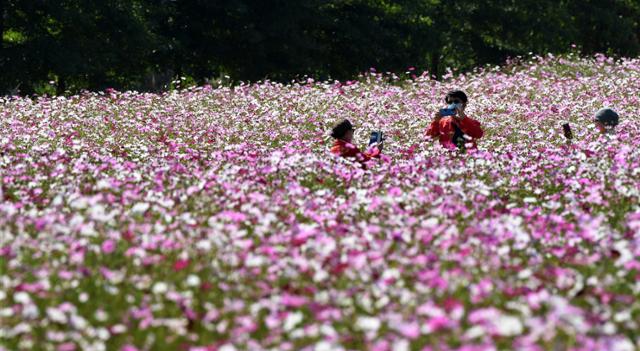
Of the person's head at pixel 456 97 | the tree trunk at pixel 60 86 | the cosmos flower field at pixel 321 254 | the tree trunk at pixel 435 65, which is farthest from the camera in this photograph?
the tree trunk at pixel 435 65

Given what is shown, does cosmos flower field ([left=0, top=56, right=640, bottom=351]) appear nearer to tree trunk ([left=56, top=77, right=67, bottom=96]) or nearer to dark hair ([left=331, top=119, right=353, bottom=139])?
dark hair ([left=331, top=119, right=353, bottom=139])

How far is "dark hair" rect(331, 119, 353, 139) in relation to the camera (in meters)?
11.1

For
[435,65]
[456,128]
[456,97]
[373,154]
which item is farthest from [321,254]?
[435,65]

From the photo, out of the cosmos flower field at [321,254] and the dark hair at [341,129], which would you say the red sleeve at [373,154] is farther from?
the dark hair at [341,129]

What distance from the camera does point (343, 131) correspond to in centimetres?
1114

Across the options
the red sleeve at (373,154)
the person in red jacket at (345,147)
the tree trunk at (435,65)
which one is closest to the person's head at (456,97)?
the person in red jacket at (345,147)

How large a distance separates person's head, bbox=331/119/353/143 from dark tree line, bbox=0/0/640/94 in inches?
677

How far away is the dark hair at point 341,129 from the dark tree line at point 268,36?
17.2m

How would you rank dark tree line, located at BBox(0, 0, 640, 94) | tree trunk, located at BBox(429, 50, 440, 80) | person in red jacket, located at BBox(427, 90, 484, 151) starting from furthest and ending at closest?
tree trunk, located at BBox(429, 50, 440, 80) < dark tree line, located at BBox(0, 0, 640, 94) < person in red jacket, located at BBox(427, 90, 484, 151)

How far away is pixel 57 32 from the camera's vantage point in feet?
96.2

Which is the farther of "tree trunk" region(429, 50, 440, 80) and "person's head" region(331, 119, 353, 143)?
"tree trunk" region(429, 50, 440, 80)

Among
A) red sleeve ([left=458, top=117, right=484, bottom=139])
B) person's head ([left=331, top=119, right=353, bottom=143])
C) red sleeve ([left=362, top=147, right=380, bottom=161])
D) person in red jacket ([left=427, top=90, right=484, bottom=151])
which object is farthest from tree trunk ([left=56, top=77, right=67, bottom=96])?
red sleeve ([left=362, top=147, right=380, bottom=161])

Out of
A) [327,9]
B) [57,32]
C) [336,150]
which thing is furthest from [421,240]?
[327,9]

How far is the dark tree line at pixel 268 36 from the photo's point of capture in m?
27.5
